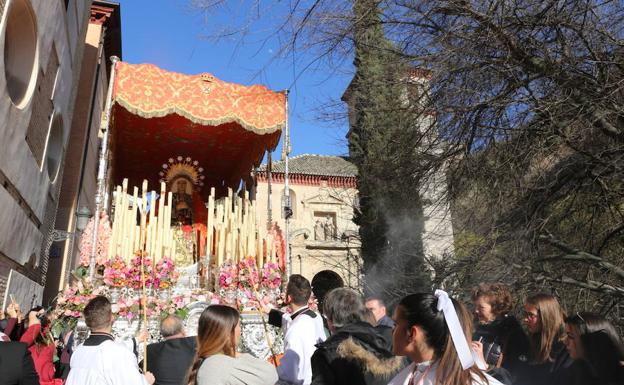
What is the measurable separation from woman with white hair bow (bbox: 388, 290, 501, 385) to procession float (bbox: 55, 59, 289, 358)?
2.35 meters

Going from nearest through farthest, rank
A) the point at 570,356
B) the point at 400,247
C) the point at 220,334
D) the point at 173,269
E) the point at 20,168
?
the point at 220,334 < the point at 570,356 < the point at 20,168 < the point at 173,269 < the point at 400,247

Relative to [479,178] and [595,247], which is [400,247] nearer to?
[595,247]

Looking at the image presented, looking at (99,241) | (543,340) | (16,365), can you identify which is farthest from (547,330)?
(99,241)

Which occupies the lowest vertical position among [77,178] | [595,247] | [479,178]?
[595,247]

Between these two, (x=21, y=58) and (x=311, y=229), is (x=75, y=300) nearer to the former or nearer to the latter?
(x=21, y=58)

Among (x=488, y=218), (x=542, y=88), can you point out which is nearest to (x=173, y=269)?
(x=488, y=218)

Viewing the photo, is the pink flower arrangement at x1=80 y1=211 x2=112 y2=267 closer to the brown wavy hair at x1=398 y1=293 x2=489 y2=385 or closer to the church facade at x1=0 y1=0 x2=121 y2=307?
the church facade at x1=0 y1=0 x2=121 y2=307

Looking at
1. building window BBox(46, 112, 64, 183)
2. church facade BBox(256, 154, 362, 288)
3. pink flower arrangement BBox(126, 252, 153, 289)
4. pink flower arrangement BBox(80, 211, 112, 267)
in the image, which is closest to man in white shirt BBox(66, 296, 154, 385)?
pink flower arrangement BBox(126, 252, 153, 289)

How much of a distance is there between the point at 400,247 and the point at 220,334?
11633 mm

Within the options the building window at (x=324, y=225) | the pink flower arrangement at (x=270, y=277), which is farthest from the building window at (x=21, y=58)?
the building window at (x=324, y=225)

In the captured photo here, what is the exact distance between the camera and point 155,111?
9.19 metres

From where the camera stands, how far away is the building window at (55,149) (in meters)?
8.52

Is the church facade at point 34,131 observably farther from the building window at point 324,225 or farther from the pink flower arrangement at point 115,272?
the building window at point 324,225

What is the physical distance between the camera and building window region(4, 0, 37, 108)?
5.82 metres
